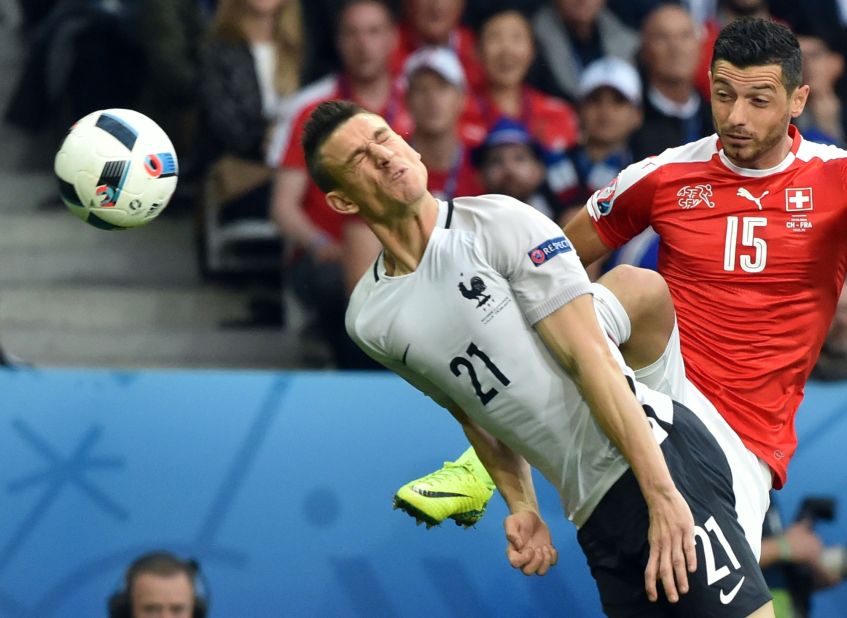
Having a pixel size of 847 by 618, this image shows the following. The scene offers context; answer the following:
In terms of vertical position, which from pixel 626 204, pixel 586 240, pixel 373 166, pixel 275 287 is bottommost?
pixel 275 287

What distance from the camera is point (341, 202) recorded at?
13.0 feet

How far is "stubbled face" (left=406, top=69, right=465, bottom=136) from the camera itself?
7.02m

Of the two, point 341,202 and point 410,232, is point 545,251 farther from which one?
point 341,202

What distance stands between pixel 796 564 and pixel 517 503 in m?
1.86

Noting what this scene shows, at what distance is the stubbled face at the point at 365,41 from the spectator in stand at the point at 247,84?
27 cm

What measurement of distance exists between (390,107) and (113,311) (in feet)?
5.52

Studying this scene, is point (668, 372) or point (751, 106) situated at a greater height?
point (751, 106)

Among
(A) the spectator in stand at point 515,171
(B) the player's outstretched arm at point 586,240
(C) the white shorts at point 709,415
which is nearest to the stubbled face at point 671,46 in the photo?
(A) the spectator in stand at point 515,171

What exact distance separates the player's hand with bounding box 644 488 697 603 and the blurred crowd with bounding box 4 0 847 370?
3102mm

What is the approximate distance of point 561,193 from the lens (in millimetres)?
7102

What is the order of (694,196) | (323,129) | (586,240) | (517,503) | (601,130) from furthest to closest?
(601,130), (586,240), (694,196), (517,503), (323,129)

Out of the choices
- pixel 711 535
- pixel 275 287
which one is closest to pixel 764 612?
pixel 711 535

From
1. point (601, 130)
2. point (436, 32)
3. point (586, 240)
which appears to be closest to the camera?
point (586, 240)

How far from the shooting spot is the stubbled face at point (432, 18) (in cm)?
739
